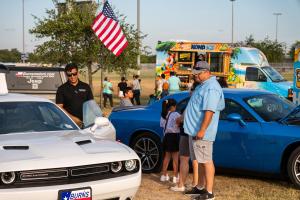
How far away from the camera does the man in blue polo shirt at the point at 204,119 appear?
6.64 m

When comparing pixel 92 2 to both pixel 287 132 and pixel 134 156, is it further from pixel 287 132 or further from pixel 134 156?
pixel 134 156

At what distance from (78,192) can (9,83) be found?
8208 millimetres

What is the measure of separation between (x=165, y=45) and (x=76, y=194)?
779 inches

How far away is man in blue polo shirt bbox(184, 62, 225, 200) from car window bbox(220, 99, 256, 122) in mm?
1324

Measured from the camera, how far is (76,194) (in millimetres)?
4961

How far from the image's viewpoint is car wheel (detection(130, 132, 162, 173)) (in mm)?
8898

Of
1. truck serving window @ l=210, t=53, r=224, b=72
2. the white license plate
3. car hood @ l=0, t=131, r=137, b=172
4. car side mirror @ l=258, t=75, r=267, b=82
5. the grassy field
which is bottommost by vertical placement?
the grassy field

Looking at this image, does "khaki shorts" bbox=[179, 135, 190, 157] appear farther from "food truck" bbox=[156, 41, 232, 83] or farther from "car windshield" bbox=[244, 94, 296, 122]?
"food truck" bbox=[156, 41, 232, 83]

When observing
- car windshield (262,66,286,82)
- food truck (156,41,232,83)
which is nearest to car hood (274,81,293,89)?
car windshield (262,66,286,82)

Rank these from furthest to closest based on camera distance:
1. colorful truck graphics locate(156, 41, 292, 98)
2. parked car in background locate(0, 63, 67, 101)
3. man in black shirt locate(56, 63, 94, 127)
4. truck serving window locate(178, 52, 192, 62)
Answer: truck serving window locate(178, 52, 192, 62), colorful truck graphics locate(156, 41, 292, 98), parked car in background locate(0, 63, 67, 101), man in black shirt locate(56, 63, 94, 127)

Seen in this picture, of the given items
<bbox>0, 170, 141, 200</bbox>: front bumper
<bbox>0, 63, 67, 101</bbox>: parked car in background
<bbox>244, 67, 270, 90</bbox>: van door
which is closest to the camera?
<bbox>0, 170, 141, 200</bbox>: front bumper

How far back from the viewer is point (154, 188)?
7.79 metres

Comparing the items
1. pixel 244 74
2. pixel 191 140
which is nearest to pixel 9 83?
pixel 191 140

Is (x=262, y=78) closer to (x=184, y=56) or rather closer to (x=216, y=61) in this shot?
(x=216, y=61)
